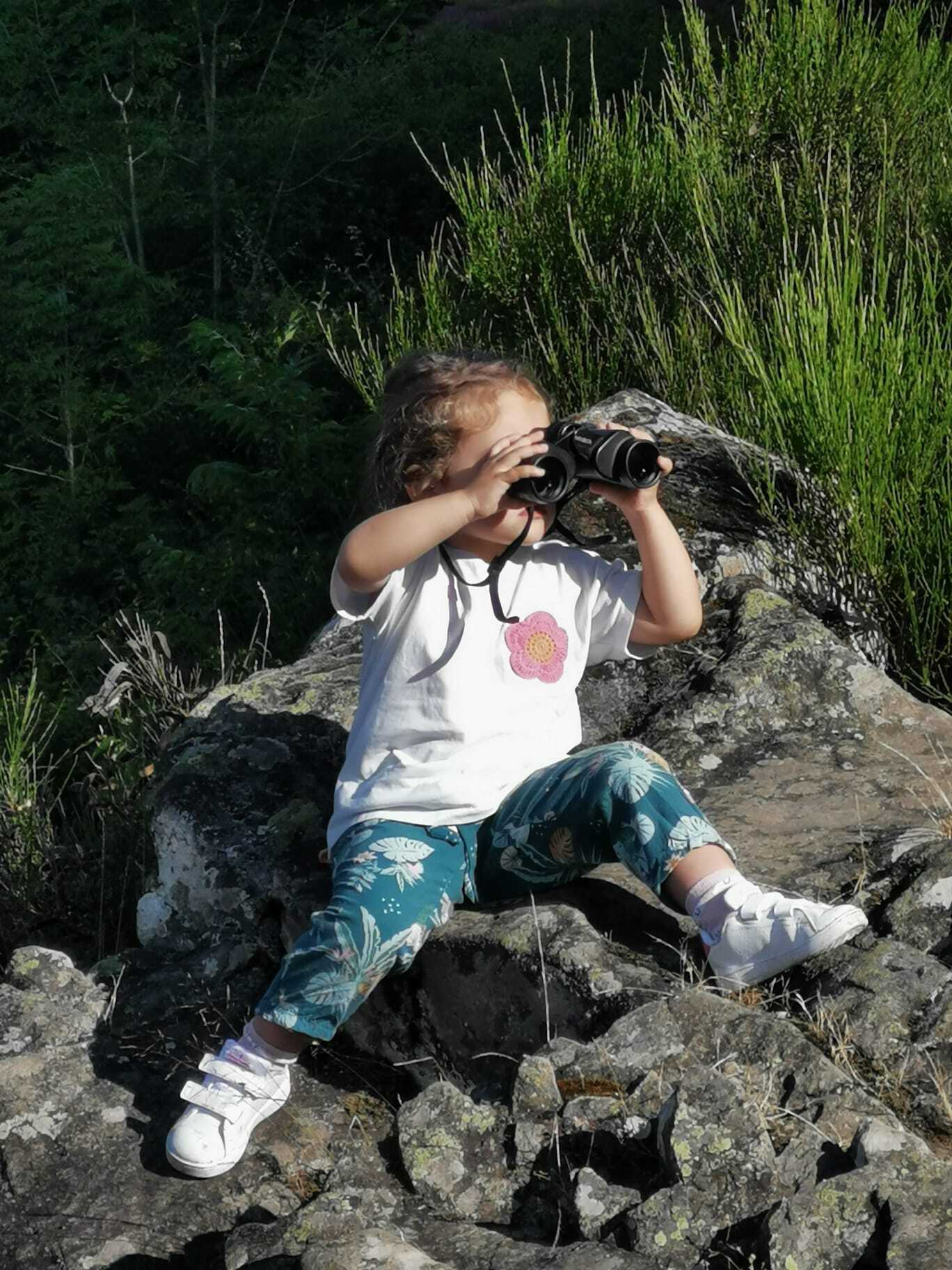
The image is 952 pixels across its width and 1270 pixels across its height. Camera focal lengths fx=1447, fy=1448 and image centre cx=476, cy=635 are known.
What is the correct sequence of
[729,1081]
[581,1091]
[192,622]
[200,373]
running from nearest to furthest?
[729,1081], [581,1091], [192,622], [200,373]

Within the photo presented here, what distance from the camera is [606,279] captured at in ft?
18.2

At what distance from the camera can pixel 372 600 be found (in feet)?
8.71

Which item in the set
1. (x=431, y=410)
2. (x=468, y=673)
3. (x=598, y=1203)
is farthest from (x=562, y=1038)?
(x=431, y=410)

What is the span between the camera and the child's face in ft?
8.45

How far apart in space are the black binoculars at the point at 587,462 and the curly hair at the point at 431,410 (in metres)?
0.17

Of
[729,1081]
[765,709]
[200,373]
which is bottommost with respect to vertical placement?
[200,373]

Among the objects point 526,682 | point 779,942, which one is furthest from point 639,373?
point 779,942

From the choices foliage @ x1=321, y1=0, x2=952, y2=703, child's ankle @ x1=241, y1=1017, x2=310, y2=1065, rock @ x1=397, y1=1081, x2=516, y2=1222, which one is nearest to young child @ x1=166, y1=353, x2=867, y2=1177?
child's ankle @ x1=241, y1=1017, x2=310, y2=1065

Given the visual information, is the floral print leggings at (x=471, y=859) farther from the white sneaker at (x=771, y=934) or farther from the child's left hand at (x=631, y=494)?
the child's left hand at (x=631, y=494)

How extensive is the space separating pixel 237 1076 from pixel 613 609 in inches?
41.7

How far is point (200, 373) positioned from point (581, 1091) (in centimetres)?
888

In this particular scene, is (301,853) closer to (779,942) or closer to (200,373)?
(779,942)

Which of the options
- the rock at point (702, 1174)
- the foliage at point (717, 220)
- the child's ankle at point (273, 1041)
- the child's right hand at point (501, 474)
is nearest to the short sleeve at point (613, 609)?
the child's right hand at point (501, 474)

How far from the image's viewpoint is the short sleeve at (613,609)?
267 cm
